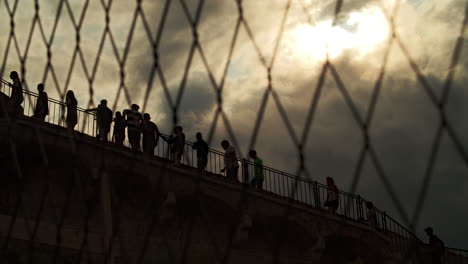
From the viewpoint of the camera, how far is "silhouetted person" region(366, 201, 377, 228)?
46.9 feet

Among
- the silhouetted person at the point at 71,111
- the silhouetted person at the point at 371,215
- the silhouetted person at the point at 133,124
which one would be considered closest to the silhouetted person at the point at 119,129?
the silhouetted person at the point at 133,124

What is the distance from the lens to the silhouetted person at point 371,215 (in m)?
14.3

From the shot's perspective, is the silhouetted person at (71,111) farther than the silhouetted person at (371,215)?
No

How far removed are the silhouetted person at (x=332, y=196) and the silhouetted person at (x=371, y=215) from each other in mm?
1728

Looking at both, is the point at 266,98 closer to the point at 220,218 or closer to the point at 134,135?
the point at 134,135

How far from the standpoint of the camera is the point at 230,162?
1051cm

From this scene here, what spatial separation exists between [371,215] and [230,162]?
16.9ft

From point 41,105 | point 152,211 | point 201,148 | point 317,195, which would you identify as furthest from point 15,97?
point 317,195

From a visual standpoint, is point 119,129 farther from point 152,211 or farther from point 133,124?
point 152,211

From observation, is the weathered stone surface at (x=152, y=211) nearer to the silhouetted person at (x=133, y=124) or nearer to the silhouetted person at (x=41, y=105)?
the silhouetted person at (x=41, y=105)

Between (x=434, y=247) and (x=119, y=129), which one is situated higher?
(x=119, y=129)

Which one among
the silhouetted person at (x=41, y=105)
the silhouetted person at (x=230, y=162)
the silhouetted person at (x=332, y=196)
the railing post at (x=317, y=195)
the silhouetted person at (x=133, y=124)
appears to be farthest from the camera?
the railing post at (x=317, y=195)

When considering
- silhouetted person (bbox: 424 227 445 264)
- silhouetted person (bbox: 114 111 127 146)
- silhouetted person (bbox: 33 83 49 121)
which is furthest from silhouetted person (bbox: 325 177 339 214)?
silhouetted person (bbox: 33 83 49 121)

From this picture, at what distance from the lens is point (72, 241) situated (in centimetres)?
616
